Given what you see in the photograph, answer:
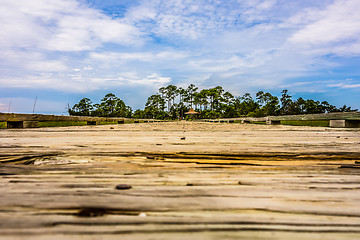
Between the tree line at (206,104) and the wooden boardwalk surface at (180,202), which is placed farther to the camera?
the tree line at (206,104)

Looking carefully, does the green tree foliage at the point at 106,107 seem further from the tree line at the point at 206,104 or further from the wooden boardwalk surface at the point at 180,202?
the wooden boardwalk surface at the point at 180,202

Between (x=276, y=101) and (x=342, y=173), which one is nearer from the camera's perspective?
(x=342, y=173)

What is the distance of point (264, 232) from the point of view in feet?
1.96

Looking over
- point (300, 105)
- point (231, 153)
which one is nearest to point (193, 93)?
point (300, 105)

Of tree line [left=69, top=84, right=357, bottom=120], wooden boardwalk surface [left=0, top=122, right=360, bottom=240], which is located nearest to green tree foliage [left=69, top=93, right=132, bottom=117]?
tree line [left=69, top=84, right=357, bottom=120]

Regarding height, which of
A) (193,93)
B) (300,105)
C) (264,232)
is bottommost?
(264,232)

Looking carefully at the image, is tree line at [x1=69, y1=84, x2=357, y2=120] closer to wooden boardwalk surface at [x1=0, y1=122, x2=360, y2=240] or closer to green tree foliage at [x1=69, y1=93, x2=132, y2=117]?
green tree foliage at [x1=69, y1=93, x2=132, y2=117]

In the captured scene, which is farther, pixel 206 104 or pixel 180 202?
pixel 206 104

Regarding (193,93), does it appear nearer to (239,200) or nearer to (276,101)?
(276,101)

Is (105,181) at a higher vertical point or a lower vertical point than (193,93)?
lower

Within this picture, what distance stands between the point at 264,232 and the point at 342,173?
833mm

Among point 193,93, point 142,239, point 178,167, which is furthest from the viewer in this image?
point 193,93

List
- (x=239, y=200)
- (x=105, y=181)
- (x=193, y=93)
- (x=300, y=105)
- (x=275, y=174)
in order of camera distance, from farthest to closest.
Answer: (x=193, y=93) < (x=300, y=105) < (x=275, y=174) < (x=105, y=181) < (x=239, y=200)

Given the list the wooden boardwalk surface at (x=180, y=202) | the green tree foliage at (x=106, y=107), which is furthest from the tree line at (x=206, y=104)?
the wooden boardwalk surface at (x=180, y=202)
